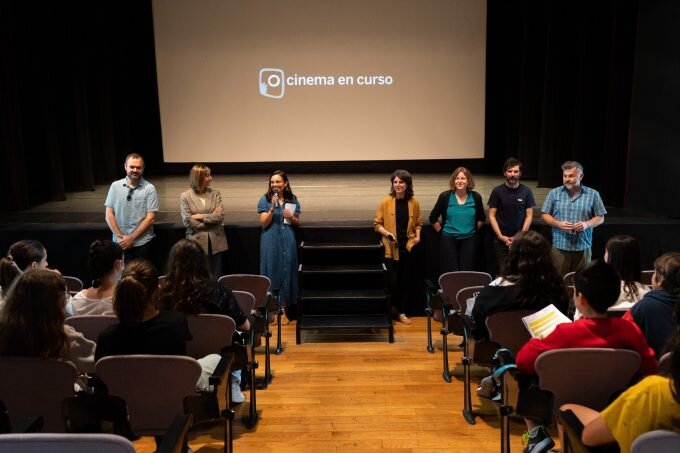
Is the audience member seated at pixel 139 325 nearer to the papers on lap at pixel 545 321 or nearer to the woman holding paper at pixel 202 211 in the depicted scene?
the papers on lap at pixel 545 321

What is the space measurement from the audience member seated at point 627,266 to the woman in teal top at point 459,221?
8.05ft

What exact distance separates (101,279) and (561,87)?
726 centimetres

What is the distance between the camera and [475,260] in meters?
6.26

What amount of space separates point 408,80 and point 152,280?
7.61 meters

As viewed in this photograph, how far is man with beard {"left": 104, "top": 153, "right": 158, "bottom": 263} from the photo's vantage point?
19.1ft

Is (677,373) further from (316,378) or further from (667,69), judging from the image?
(667,69)

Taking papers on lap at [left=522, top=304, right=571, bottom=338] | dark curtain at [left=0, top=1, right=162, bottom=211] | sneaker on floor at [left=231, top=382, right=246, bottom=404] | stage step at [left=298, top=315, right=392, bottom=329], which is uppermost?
dark curtain at [left=0, top=1, right=162, bottom=211]

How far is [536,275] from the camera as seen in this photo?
3516mm

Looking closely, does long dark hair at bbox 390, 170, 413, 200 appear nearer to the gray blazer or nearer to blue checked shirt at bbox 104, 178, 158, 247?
the gray blazer

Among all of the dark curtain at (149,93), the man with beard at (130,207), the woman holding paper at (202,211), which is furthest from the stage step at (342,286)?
Result: the dark curtain at (149,93)

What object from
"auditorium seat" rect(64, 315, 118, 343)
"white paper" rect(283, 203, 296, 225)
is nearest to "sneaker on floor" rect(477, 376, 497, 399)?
"auditorium seat" rect(64, 315, 118, 343)

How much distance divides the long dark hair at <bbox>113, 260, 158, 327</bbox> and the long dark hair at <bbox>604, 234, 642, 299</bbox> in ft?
7.60

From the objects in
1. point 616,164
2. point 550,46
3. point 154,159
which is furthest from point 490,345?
point 154,159

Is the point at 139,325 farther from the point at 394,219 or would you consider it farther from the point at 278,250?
the point at 394,219
